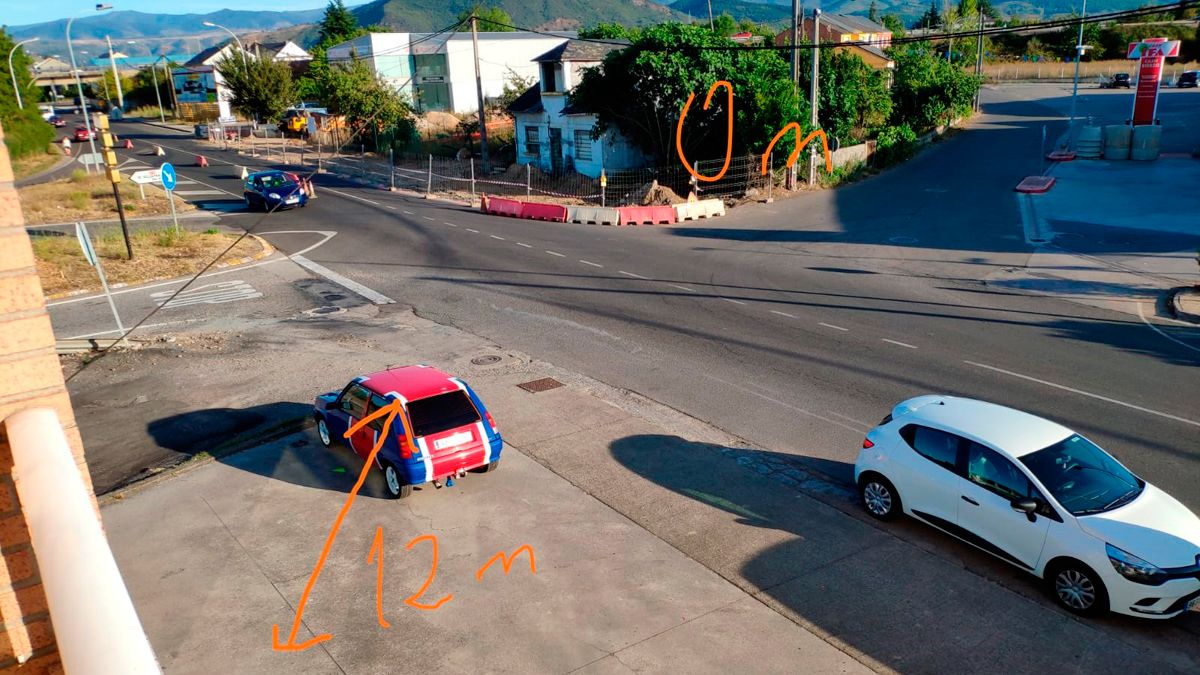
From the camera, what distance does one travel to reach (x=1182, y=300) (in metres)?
19.3

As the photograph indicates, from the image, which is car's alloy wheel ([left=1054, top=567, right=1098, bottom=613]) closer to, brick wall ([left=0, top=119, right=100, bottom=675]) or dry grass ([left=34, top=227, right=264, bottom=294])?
brick wall ([left=0, top=119, right=100, bottom=675])

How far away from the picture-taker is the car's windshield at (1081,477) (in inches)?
353

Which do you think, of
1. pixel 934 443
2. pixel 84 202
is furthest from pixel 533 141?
pixel 934 443

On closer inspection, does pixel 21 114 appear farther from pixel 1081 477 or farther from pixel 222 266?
pixel 1081 477

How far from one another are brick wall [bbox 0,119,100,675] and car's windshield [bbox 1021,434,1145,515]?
29.8 ft

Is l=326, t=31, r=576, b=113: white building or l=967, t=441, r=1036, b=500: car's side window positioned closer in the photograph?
l=967, t=441, r=1036, b=500: car's side window

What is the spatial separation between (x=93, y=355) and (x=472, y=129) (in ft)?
128

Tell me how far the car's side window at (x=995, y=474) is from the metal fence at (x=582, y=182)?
26.1 metres

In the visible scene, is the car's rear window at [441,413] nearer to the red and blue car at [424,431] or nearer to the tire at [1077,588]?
the red and blue car at [424,431]

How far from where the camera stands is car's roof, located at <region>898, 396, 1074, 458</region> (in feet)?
31.6

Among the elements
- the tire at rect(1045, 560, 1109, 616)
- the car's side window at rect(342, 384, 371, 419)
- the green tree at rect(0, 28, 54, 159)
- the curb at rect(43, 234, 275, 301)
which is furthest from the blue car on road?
the tire at rect(1045, 560, 1109, 616)

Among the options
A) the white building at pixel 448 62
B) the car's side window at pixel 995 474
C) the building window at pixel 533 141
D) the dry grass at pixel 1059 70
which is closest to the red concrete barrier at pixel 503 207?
the building window at pixel 533 141

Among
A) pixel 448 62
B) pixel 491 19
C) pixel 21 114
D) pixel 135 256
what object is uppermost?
pixel 491 19

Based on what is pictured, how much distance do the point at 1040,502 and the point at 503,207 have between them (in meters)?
29.8
